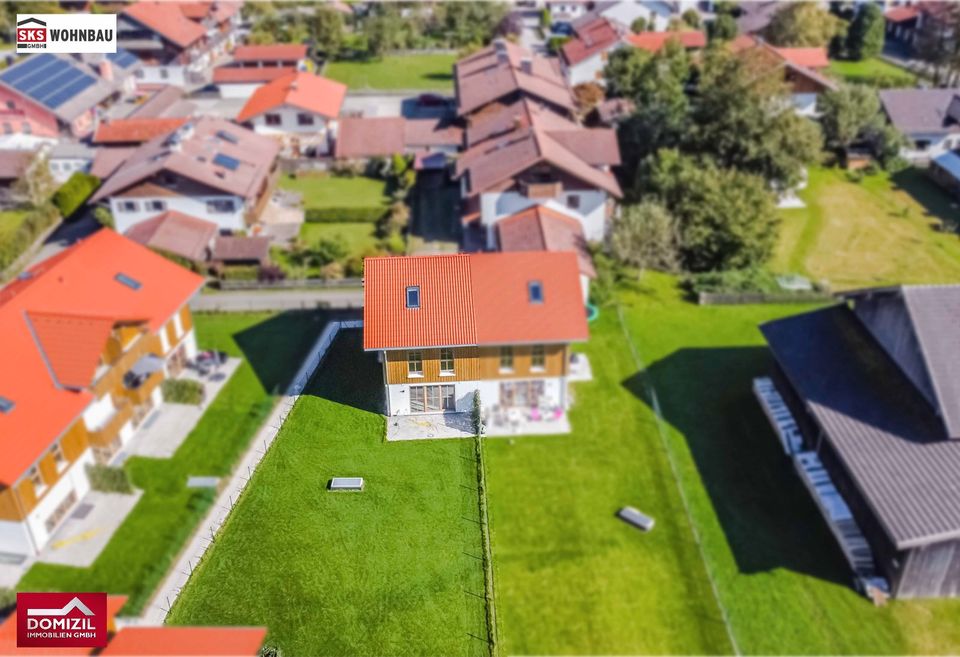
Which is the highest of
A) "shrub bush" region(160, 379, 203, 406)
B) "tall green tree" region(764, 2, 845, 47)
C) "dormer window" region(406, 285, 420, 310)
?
"dormer window" region(406, 285, 420, 310)

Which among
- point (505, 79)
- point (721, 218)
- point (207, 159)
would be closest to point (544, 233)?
point (721, 218)

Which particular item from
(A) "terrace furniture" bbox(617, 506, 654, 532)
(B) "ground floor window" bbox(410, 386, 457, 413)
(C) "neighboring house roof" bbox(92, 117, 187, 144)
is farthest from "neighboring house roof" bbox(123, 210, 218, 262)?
(B) "ground floor window" bbox(410, 386, 457, 413)

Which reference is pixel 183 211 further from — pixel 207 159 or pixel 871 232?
pixel 871 232

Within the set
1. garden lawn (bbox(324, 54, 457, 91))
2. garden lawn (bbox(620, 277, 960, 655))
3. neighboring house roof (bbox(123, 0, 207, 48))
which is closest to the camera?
garden lawn (bbox(620, 277, 960, 655))

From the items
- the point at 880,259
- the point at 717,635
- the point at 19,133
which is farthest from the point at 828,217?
the point at 19,133

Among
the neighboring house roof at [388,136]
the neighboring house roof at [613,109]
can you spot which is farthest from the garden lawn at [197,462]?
the neighboring house roof at [613,109]

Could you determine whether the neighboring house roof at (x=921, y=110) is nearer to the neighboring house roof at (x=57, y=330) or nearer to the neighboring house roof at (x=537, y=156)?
the neighboring house roof at (x=537, y=156)

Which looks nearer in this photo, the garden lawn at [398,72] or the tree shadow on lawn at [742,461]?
the tree shadow on lawn at [742,461]

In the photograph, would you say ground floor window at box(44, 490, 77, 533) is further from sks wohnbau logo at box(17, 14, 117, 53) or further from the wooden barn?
the wooden barn
